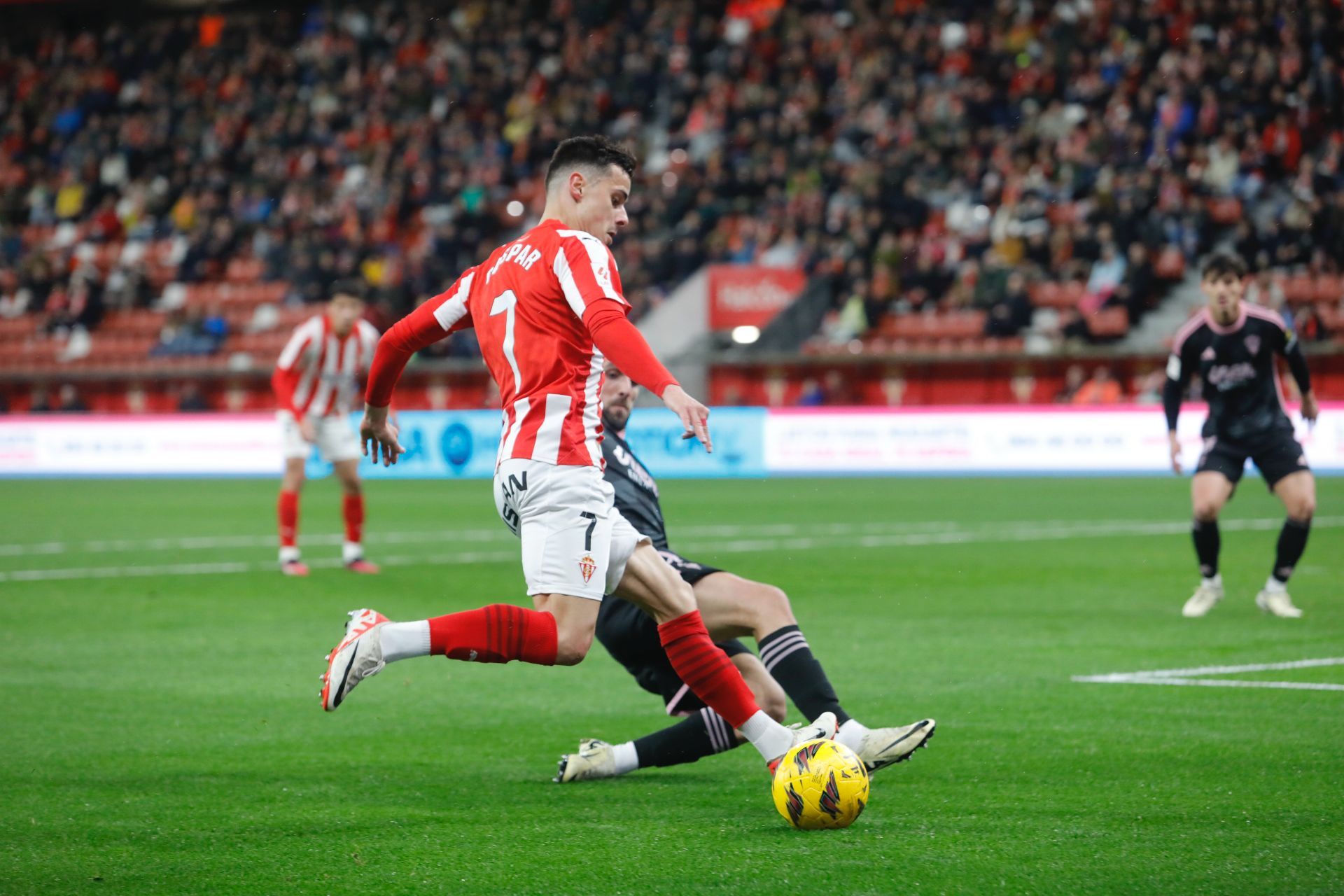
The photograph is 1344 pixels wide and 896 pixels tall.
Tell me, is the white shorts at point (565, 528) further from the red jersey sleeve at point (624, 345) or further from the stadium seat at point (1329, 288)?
the stadium seat at point (1329, 288)

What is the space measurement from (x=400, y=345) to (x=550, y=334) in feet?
2.07

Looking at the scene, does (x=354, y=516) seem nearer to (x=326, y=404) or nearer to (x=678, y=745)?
(x=326, y=404)

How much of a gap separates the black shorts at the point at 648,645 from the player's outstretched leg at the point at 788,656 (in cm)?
11

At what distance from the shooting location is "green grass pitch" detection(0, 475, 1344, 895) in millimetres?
4441

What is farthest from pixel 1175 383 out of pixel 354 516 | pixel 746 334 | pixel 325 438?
pixel 746 334

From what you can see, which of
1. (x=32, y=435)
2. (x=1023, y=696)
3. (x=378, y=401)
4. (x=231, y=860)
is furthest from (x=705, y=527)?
(x=32, y=435)

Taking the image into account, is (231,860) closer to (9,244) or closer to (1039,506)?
(1039,506)

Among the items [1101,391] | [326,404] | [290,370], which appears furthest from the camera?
[1101,391]

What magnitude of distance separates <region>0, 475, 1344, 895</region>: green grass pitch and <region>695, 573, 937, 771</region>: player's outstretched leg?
18cm

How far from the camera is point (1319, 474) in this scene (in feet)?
71.9

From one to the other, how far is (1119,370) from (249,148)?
1932cm

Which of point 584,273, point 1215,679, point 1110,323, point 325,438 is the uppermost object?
point 1110,323

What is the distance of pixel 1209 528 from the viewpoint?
34.0 ft

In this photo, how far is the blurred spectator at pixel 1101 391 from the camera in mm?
24641
